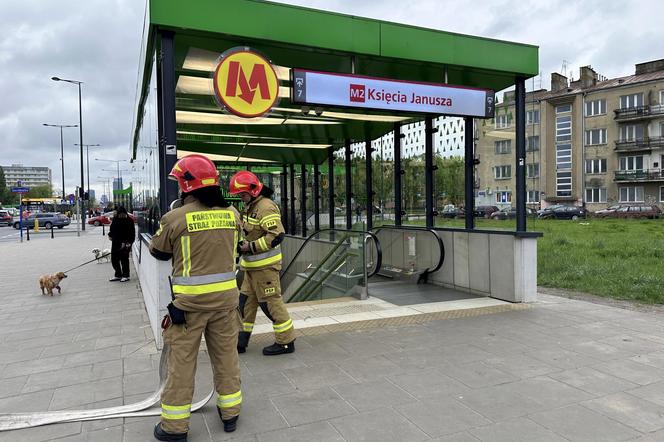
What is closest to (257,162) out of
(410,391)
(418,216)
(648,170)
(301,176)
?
(301,176)

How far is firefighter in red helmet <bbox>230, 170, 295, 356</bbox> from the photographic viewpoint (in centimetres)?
463

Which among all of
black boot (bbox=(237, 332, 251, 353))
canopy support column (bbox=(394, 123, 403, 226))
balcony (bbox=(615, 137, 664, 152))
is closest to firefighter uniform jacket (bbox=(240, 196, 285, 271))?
black boot (bbox=(237, 332, 251, 353))

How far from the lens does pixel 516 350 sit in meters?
4.70

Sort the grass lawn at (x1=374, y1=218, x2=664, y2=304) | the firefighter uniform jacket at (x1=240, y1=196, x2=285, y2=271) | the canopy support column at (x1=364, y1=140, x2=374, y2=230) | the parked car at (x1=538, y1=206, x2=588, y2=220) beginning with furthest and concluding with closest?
the parked car at (x1=538, y1=206, x2=588, y2=220) → the canopy support column at (x1=364, y1=140, x2=374, y2=230) → the grass lawn at (x1=374, y1=218, x2=664, y2=304) → the firefighter uniform jacket at (x1=240, y1=196, x2=285, y2=271)

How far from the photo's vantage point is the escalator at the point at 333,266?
7.55 m

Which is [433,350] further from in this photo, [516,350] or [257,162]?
[257,162]

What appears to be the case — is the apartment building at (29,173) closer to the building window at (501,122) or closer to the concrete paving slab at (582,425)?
the building window at (501,122)

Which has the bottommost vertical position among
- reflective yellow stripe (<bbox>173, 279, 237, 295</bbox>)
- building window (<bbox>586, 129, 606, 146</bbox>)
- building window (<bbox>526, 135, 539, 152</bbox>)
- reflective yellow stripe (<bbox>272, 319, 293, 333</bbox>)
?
reflective yellow stripe (<bbox>272, 319, 293, 333</bbox>)

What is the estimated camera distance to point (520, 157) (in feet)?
23.3

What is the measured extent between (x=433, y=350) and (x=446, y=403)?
4.07ft

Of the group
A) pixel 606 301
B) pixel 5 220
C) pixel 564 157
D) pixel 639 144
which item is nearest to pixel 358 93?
pixel 606 301

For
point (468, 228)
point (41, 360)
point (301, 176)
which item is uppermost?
point (301, 176)

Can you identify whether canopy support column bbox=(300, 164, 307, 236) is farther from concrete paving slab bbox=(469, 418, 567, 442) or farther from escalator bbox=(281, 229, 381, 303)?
concrete paving slab bbox=(469, 418, 567, 442)

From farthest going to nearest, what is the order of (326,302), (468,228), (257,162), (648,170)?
1. (648,170)
2. (257,162)
3. (468,228)
4. (326,302)
